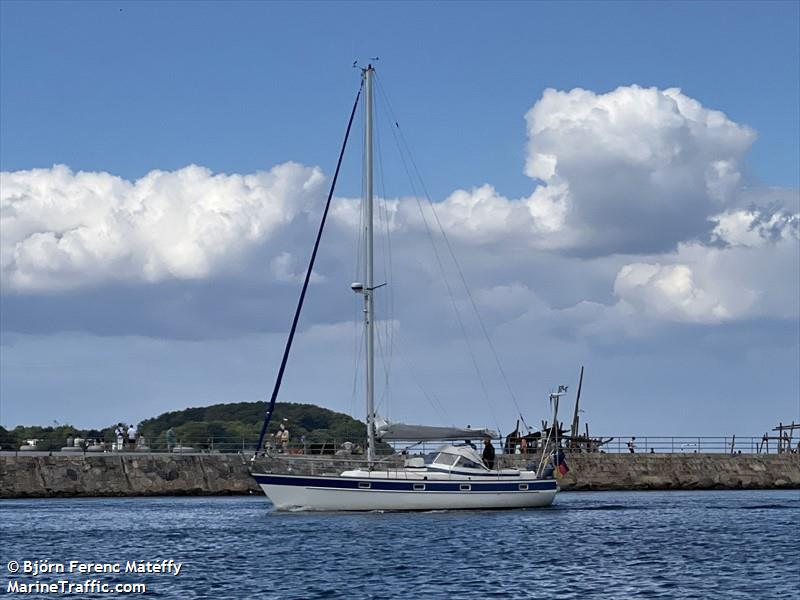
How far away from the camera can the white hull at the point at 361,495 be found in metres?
56.8

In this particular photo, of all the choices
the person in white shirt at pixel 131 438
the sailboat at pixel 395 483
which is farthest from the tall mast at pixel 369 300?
the person in white shirt at pixel 131 438

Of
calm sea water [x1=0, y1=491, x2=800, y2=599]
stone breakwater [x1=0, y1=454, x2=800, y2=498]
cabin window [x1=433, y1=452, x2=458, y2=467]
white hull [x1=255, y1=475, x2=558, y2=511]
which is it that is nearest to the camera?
calm sea water [x1=0, y1=491, x2=800, y2=599]

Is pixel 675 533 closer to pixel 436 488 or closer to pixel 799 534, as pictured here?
pixel 799 534

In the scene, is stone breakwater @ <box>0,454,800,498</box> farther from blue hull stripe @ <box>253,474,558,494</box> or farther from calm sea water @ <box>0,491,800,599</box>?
blue hull stripe @ <box>253,474,558,494</box>

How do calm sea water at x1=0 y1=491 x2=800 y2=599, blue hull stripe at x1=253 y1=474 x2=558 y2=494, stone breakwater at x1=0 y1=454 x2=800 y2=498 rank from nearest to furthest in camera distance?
1. calm sea water at x1=0 y1=491 x2=800 y2=599
2. blue hull stripe at x1=253 y1=474 x2=558 y2=494
3. stone breakwater at x1=0 y1=454 x2=800 y2=498

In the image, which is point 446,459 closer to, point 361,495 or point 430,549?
point 361,495

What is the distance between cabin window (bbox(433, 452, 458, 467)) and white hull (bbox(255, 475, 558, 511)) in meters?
0.83

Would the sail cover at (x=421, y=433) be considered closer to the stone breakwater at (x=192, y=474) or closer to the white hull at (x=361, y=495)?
the white hull at (x=361, y=495)

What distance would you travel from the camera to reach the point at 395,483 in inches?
2235

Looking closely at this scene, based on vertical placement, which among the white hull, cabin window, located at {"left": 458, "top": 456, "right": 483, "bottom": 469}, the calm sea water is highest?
cabin window, located at {"left": 458, "top": 456, "right": 483, "bottom": 469}

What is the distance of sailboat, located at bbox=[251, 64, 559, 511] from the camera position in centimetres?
5688

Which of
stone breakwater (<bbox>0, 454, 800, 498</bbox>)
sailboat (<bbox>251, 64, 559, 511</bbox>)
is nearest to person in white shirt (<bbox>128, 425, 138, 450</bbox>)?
stone breakwater (<bbox>0, 454, 800, 498</bbox>)

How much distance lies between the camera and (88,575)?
38250mm

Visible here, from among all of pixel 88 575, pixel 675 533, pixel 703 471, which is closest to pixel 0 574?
pixel 88 575
